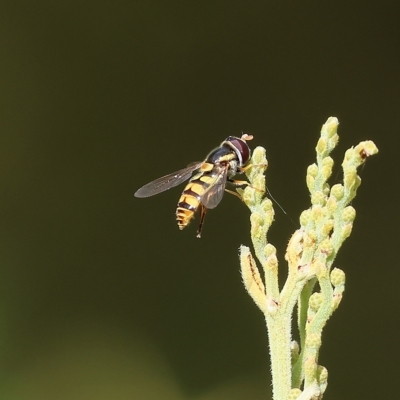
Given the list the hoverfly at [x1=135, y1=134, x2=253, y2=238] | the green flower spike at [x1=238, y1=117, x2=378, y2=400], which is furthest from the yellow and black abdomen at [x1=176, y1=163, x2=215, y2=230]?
the green flower spike at [x1=238, y1=117, x2=378, y2=400]

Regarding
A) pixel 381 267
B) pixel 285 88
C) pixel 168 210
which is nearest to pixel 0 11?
pixel 168 210

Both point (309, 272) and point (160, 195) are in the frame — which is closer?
point (309, 272)

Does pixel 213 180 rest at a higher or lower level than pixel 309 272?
higher

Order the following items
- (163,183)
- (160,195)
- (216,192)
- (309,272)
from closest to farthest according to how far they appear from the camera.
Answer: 1. (309,272)
2. (216,192)
3. (163,183)
4. (160,195)

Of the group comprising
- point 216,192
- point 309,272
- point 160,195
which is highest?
point 160,195

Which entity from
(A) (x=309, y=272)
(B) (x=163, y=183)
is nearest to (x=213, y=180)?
(B) (x=163, y=183)

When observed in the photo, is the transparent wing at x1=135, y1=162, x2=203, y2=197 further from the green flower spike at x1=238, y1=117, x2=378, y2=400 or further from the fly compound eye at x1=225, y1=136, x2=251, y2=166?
the green flower spike at x1=238, y1=117, x2=378, y2=400

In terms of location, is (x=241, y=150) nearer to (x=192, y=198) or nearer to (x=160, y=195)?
(x=192, y=198)

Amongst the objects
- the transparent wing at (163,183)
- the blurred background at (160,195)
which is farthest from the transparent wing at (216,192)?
A: the blurred background at (160,195)
